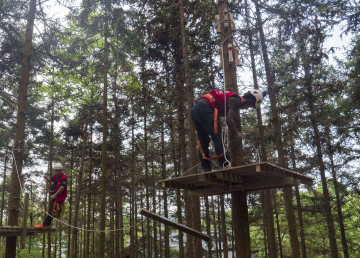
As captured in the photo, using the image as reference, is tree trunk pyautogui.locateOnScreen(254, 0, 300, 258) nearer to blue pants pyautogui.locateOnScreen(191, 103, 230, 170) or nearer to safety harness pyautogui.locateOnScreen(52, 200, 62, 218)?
blue pants pyautogui.locateOnScreen(191, 103, 230, 170)

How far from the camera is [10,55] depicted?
30.6 ft

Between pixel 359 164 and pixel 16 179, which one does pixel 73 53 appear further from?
pixel 359 164

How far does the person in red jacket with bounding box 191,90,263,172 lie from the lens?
4.76m

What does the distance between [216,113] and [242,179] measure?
124cm

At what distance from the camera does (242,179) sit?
4.74 metres

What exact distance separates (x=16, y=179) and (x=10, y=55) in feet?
14.4

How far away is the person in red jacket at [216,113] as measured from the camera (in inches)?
187

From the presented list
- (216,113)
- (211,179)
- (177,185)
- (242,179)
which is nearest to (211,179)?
(211,179)

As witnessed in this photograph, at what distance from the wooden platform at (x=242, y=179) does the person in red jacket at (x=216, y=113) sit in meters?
0.42

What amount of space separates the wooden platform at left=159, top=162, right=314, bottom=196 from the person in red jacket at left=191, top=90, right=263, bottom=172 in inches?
16.7

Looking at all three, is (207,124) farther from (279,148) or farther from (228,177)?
(279,148)

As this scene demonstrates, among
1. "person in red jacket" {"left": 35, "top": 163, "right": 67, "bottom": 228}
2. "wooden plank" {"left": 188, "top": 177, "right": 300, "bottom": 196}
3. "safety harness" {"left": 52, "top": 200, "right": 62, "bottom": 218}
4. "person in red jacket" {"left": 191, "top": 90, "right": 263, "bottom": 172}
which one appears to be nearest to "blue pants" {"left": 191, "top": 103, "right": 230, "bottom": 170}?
"person in red jacket" {"left": 191, "top": 90, "right": 263, "bottom": 172}

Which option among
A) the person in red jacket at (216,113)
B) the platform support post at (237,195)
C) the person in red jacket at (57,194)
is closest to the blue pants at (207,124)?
the person in red jacket at (216,113)

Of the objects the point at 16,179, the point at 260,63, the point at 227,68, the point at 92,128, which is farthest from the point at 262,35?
the point at 92,128
